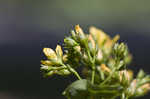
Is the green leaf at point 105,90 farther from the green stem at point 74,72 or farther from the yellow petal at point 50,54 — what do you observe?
the yellow petal at point 50,54

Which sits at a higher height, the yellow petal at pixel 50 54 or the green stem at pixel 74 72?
the yellow petal at pixel 50 54

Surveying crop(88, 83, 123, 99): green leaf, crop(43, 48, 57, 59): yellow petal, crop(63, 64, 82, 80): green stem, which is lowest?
crop(88, 83, 123, 99): green leaf

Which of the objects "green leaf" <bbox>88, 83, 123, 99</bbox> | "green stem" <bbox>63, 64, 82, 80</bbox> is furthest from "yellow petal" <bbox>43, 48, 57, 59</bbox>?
"green leaf" <bbox>88, 83, 123, 99</bbox>

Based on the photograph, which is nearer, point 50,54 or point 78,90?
point 78,90

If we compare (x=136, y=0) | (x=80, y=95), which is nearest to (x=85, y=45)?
(x=80, y=95)

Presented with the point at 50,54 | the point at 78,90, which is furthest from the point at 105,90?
the point at 50,54

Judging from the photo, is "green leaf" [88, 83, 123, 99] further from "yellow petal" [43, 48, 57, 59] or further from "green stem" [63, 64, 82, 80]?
"yellow petal" [43, 48, 57, 59]

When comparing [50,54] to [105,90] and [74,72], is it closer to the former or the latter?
[74,72]

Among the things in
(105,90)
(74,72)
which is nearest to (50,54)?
(74,72)

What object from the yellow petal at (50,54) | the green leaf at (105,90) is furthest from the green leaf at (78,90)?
the yellow petal at (50,54)
